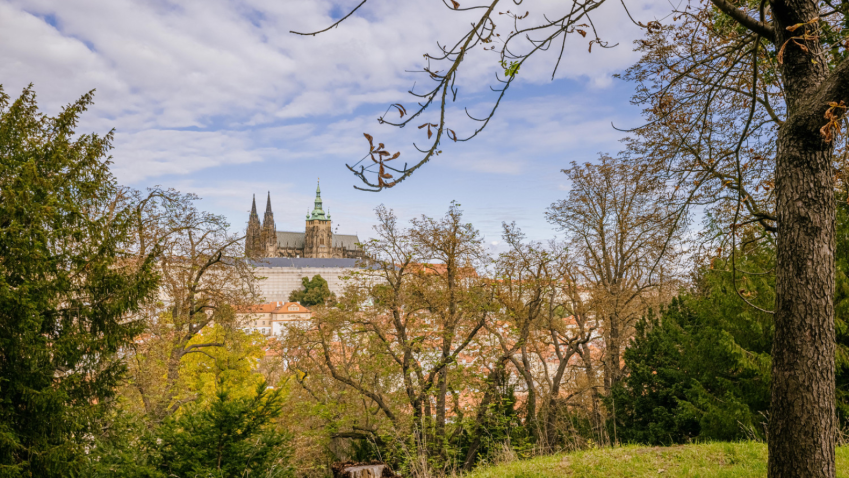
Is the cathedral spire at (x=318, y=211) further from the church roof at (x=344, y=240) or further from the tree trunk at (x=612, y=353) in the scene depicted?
the tree trunk at (x=612, y=353)

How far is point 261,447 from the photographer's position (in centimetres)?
482

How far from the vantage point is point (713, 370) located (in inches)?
331

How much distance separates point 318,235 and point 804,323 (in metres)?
123

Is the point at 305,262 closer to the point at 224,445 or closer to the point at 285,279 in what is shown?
the point at 285,279

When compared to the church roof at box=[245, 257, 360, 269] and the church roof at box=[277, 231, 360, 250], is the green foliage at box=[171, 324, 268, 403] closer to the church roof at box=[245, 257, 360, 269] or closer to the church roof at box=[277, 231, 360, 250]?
the church roof at box=[245, 257, 360, 269]

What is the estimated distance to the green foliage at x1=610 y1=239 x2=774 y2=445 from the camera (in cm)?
714

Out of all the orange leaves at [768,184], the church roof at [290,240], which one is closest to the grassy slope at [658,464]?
the orange leaves at [768,184]

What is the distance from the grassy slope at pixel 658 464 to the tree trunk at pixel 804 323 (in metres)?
1.92

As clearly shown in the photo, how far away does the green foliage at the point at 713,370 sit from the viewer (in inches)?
281

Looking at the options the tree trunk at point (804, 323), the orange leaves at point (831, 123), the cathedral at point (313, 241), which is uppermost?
the cathedral at point (313, 241)

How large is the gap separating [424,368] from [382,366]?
1150mm

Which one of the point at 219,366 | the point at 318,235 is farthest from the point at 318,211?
the point at 219,366

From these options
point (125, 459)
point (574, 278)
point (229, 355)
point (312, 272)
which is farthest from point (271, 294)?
point (125, 459)

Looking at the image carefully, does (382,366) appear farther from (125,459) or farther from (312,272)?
(312,272)
